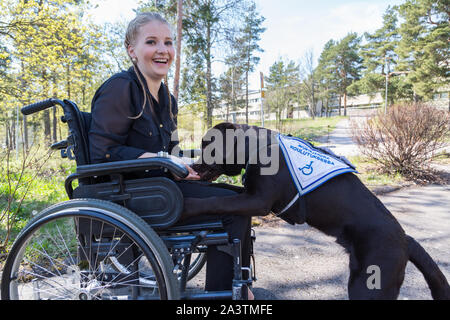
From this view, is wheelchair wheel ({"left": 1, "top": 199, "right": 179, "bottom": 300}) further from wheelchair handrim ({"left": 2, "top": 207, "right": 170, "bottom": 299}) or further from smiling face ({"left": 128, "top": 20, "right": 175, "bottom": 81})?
smiling face ({"left": 128, "top": 20, "right": 175, "bottom": 81})

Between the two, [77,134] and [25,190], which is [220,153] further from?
[25,190]

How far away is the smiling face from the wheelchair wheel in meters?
0.86

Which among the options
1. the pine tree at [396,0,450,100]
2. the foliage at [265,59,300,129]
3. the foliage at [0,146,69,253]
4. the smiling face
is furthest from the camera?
the foliage at [265,59,300,129]

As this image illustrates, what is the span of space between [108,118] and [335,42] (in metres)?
59.5

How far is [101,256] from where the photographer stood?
1497mm

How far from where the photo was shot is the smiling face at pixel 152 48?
1689 millimetres

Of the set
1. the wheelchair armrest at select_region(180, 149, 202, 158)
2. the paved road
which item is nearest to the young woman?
the wheelchair armrest at select_region(180, 149, 202, 158)

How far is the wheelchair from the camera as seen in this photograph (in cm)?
133

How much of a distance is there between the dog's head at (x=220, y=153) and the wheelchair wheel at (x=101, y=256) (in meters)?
0.63

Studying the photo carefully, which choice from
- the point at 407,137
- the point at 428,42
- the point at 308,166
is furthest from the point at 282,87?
the point at 308,166

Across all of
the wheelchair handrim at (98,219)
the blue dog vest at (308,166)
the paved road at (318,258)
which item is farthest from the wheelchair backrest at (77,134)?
the paved road at (318,258)

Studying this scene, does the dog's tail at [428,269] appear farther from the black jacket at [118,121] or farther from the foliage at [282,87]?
the foliage at [282,87]
